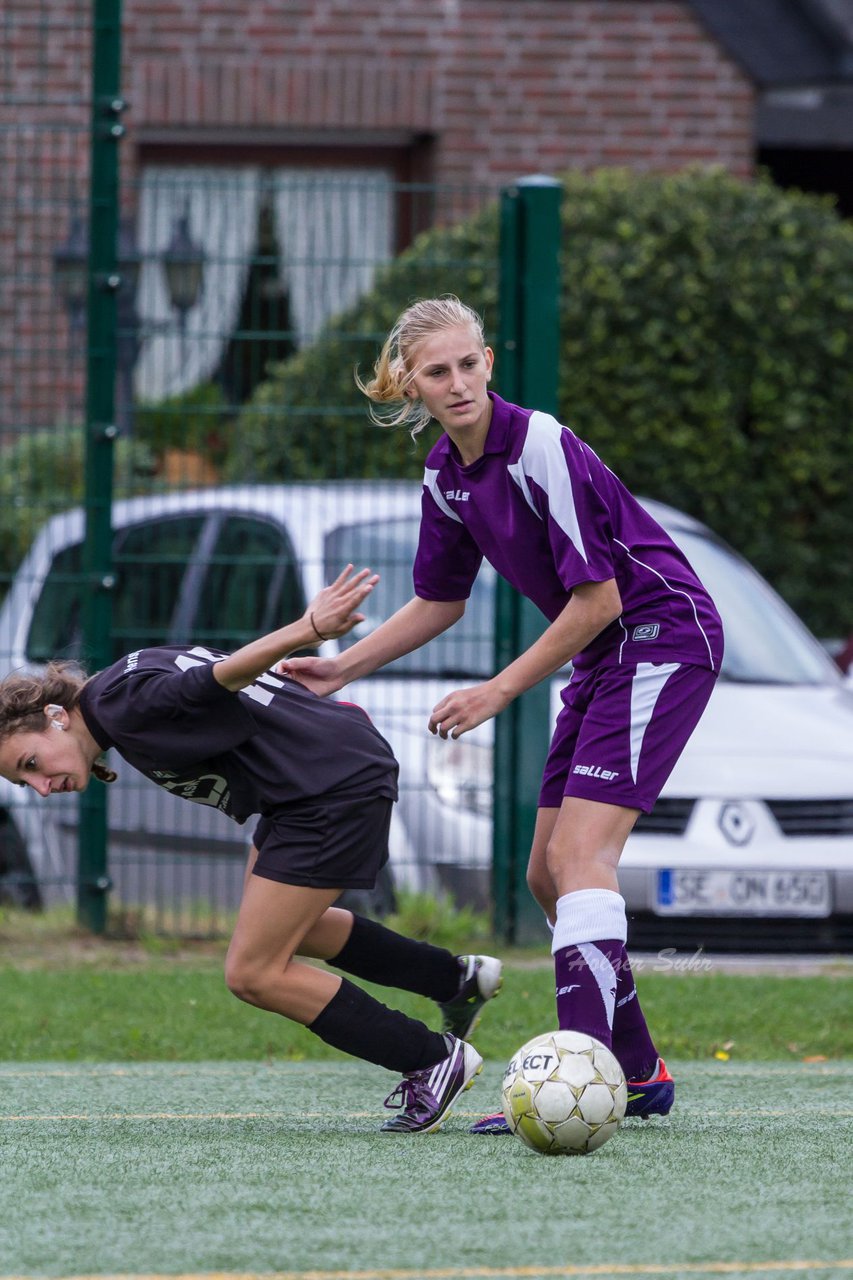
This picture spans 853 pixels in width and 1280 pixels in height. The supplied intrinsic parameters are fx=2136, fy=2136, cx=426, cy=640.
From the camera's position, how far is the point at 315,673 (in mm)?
4930

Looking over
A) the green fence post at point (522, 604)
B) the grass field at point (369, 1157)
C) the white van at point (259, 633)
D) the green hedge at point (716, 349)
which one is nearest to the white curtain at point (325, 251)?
the green fence post at point (522, 604)

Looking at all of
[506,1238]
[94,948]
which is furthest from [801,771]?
[506,1238]

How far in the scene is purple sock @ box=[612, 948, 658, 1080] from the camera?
482 cm

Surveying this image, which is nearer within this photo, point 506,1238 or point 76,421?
point 506,1238

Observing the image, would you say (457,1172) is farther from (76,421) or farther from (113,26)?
(113,26)

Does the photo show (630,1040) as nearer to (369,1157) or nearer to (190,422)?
(369,1157)

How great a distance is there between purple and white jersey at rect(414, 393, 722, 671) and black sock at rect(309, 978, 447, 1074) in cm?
90

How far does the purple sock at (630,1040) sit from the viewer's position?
15.8 ft

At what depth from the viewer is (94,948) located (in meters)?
7.94

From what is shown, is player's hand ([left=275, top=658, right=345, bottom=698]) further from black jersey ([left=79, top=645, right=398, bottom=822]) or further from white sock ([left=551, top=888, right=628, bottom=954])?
white sock ([left=551, top=888, right=628, bottom=954])

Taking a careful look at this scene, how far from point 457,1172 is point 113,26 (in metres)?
5.26

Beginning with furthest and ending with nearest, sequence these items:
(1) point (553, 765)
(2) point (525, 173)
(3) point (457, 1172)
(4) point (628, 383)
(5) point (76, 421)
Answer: (2) point (525, 173) < (4) point (628, 383) < (5) point (76, 421) < (1) point (553, 765) < (3) point (457, 1172)

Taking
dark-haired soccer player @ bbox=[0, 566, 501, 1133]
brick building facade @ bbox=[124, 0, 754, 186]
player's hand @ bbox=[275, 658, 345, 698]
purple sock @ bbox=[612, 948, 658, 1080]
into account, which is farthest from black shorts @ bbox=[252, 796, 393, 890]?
brick building facade @ bbox=[124, 0, 754, 186]

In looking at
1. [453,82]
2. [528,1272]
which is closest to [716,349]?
[453,82]
